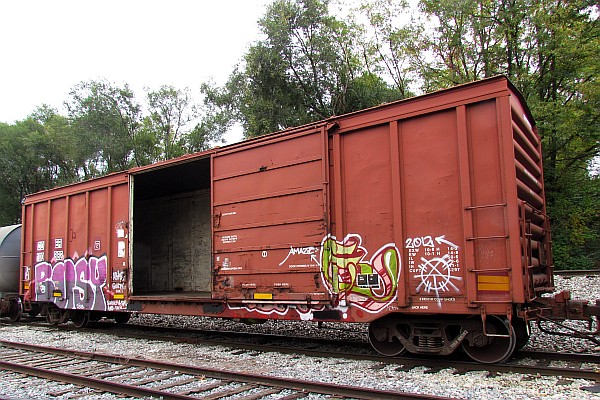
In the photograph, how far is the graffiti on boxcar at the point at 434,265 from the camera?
5.94m

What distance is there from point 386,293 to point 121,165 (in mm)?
33214

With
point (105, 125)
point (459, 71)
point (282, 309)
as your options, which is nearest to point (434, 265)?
point (282, 309)

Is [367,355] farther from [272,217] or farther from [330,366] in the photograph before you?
[272,217]

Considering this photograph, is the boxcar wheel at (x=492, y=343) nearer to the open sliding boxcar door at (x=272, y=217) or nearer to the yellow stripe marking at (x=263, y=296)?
the open sliding boxcar door at (x=272, y=217)

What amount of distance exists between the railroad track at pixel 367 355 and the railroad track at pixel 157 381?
57.6 inches

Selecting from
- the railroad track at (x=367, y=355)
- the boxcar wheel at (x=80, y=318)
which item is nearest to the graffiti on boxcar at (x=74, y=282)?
the boxcar wheel at (x=80, y=318)

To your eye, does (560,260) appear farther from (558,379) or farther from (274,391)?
(274,391)

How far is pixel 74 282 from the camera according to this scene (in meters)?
11.1

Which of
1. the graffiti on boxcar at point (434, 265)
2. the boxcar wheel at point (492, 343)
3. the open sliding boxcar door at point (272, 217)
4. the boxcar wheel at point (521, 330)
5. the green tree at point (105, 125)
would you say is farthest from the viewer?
the green tree at point (105, 125)

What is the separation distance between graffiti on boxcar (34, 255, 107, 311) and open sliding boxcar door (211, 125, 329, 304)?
3.82m

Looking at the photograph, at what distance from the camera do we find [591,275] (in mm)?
13188

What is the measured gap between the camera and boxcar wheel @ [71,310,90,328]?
11672mm

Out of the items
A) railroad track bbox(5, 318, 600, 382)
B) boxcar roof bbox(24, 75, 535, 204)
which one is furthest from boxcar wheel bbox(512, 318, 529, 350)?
boxcar roof bbox(24, 75, 535, 204)

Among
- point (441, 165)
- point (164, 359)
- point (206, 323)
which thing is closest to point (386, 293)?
point (441, 165)
